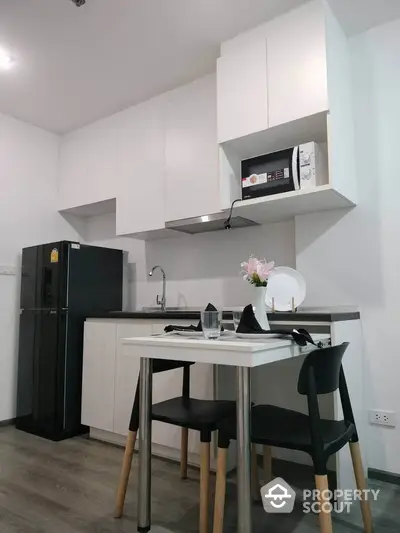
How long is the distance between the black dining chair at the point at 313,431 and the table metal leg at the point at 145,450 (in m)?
0.31

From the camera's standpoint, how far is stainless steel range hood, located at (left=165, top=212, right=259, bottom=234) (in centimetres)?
275

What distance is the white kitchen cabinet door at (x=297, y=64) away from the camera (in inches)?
86.0

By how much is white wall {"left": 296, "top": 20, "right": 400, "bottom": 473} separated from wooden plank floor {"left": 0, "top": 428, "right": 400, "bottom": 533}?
57 centimetres

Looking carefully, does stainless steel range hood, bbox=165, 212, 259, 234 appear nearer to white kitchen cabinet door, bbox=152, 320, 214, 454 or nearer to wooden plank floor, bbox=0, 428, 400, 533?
white kitchen cabinet door, bbox=152, 320, 214, 454

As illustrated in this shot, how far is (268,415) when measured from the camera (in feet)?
5.65

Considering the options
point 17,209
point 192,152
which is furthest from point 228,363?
point 17,209

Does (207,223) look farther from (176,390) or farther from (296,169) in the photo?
(176,390)

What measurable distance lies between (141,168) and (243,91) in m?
1.15

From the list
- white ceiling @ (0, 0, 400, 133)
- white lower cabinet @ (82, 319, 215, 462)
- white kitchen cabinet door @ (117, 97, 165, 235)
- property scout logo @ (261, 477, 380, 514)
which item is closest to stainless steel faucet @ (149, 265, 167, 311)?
white kitchen cabinet door @ (117, 97, 165, 235)

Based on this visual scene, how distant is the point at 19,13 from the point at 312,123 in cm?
186

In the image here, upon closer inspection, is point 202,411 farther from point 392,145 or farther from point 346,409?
point 392,145

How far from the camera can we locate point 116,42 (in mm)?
2623

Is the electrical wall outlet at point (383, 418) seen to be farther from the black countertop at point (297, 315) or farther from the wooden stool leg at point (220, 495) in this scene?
the wooden stool leg at point (220, 495)

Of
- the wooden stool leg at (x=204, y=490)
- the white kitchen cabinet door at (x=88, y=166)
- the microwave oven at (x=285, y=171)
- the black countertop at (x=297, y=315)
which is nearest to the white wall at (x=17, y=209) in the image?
the white kitchen cabinet door at (x=88, y=166)
